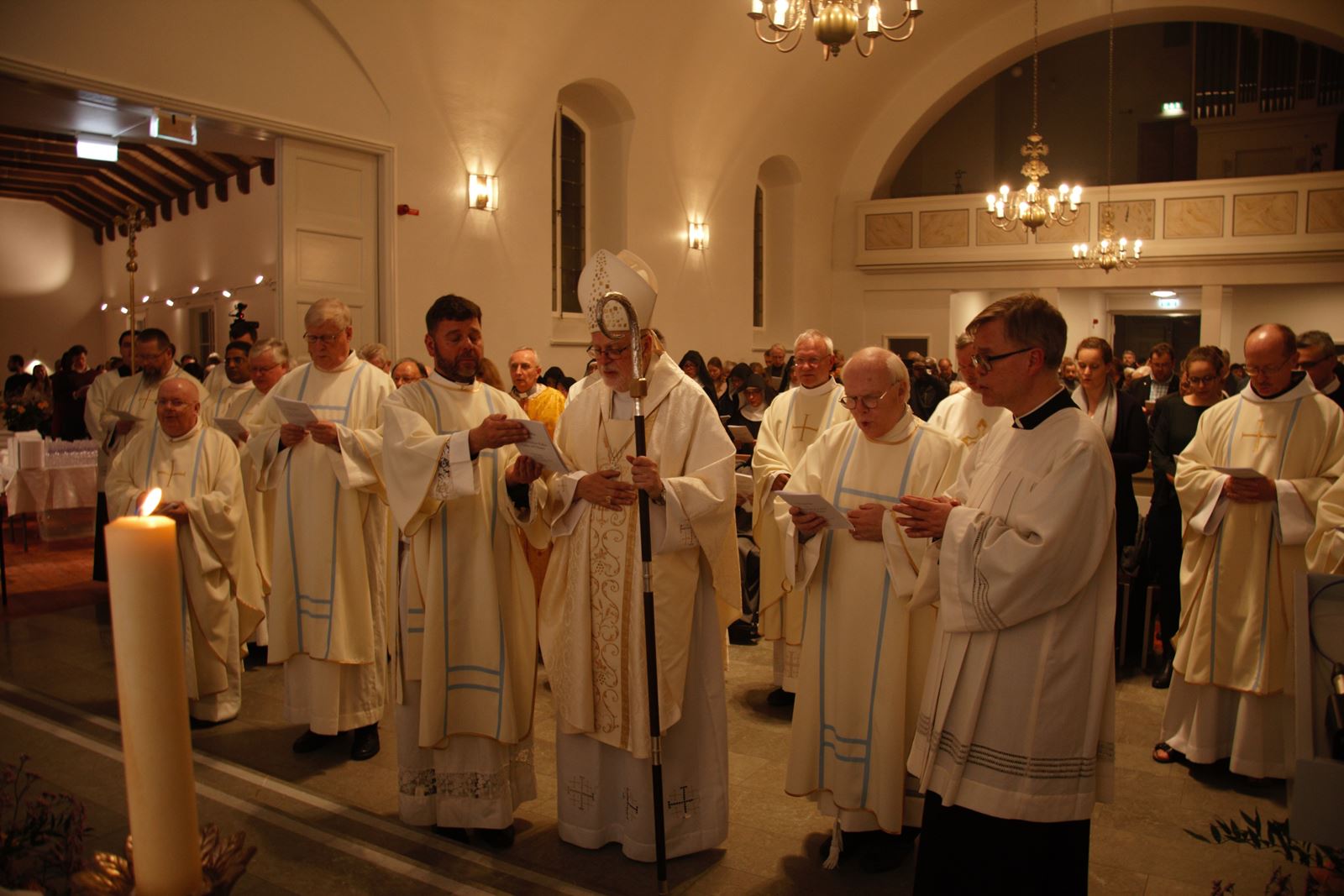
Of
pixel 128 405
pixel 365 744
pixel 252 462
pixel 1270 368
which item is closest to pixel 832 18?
pixel 1270 368

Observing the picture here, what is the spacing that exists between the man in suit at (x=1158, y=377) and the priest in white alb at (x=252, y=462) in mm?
5013

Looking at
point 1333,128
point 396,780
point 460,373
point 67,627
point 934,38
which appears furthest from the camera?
point 1333,128

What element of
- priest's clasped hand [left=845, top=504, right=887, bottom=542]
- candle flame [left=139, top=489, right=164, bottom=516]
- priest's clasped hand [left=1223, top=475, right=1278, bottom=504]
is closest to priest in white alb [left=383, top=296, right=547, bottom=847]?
priest's clasped hand [left=845, top=504, right=887, bottom=542]

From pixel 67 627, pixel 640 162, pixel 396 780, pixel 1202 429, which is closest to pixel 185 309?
pixel 640 162

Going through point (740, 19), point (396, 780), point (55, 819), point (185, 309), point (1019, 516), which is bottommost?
point (396, 780)

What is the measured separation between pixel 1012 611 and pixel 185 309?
17.3 meters

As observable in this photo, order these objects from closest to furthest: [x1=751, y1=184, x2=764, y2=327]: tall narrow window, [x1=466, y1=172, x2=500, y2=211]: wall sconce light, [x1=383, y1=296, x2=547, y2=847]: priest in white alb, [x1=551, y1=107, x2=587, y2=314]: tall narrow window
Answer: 1. [x1=383, y1=296, x2=547, y2=847]: priest in white alb
2. [x1=466, y1=172, x2=500, y2=211]: wall sconce light
3. [x1=551, y1=107, x2=587, y2=314]: tall narrow window
4. [x1=751, y1=184, x2=764, y2=327]: tall narrow window

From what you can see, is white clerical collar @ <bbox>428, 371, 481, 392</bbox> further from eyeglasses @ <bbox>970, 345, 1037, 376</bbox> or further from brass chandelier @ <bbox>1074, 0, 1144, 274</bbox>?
brass chandelier @ <bbox>1074, 0, 1144, 274</bbox>

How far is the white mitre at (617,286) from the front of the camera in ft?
10.5

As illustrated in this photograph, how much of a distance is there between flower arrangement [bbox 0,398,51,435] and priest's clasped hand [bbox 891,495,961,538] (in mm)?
10528

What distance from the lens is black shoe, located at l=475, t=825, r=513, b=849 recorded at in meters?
3.51

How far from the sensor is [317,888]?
3.09m

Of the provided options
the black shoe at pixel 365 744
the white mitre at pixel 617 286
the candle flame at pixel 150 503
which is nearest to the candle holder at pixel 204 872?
the candle flame at pixel 150 503

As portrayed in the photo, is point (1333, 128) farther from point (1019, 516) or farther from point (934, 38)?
point (1019, 516)
